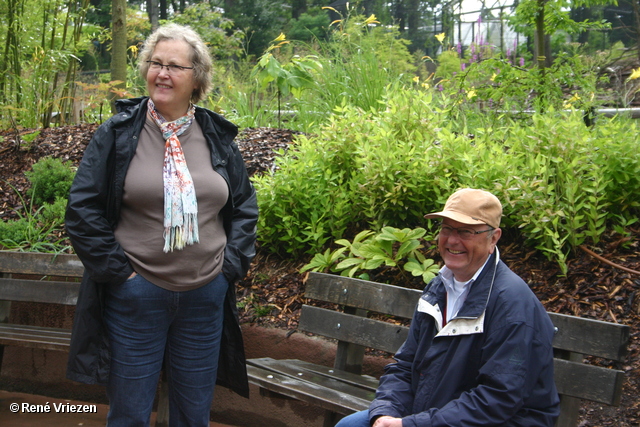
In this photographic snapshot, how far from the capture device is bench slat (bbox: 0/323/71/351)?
383 centimetres

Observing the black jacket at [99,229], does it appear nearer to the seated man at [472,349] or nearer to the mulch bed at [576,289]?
the seated man at [472,349]

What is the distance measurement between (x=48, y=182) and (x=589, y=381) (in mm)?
4813

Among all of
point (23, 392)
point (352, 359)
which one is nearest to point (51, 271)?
point (23, 392)

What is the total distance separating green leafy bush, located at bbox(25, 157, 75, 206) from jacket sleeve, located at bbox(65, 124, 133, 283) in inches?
130

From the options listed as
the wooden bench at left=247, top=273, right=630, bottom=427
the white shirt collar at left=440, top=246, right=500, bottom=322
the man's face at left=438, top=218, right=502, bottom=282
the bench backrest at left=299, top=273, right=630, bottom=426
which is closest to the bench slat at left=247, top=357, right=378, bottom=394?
the wooden bench at left=247, top=273, right=630, bottom=427

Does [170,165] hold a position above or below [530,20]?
below

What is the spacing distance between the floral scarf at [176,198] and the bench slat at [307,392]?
3.09 ft

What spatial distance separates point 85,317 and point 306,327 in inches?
57.0

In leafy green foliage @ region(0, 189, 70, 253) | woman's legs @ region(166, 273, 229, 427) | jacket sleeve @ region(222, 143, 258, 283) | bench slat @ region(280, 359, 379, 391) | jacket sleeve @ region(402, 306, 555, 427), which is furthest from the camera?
leafy green foliage @ region(0, 189, 70, 253)

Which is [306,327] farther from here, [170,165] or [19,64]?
[19,64]

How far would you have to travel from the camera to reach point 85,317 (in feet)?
8.92

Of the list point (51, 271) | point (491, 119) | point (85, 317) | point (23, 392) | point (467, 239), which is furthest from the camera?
point (491, 119)

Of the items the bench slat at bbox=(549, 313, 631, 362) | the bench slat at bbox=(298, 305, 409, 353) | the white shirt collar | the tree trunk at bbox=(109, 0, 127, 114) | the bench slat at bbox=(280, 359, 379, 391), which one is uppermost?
the tree trunk at bbox=(109, 0, 127, 114)

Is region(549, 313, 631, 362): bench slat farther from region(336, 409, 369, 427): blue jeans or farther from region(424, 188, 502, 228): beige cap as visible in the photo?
region(336, 409, 369, 427): blue jeans
